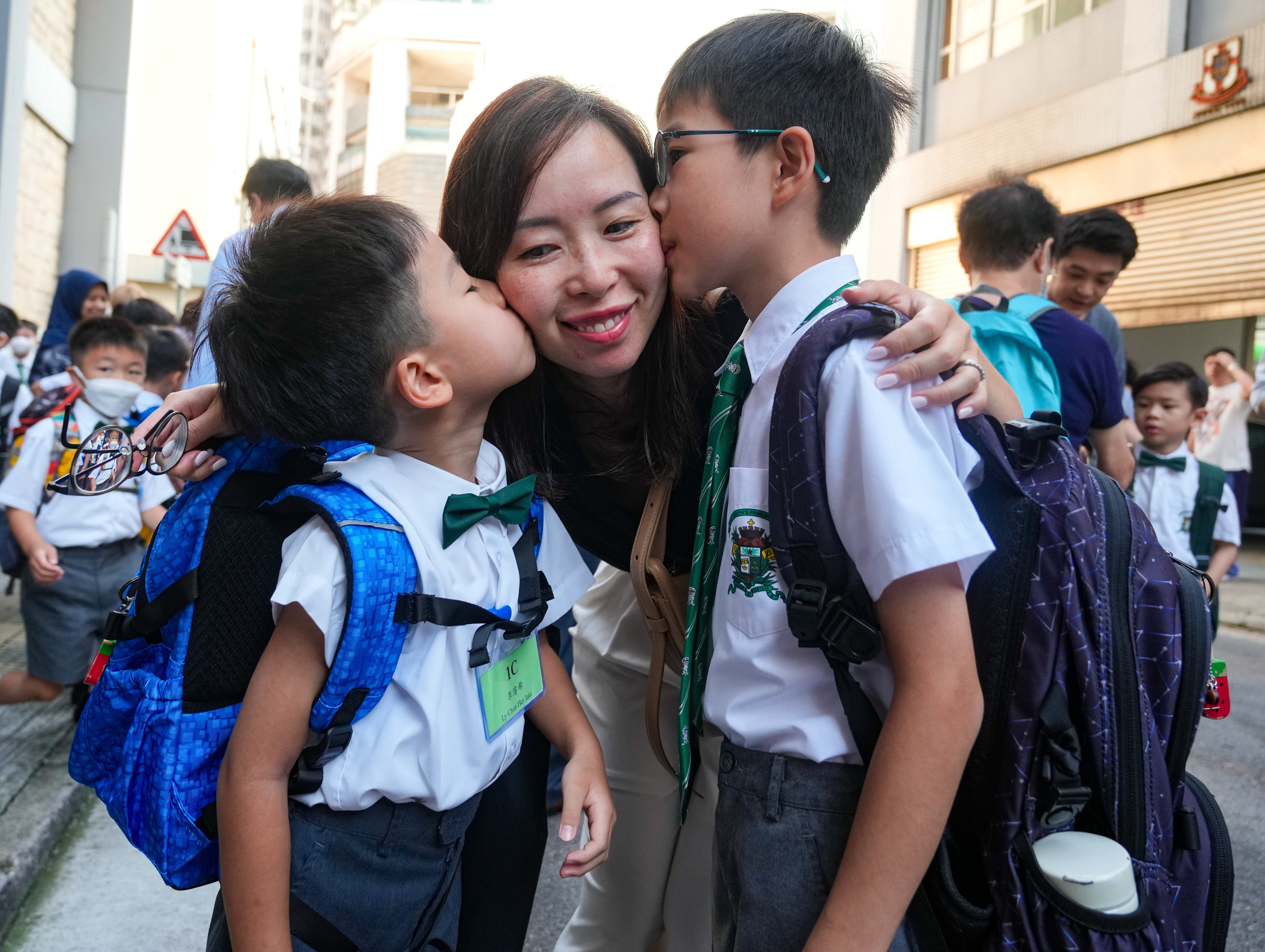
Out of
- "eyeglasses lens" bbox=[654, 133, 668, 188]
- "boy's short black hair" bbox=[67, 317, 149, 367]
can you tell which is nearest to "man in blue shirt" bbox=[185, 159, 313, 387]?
"eyeglasses lens" bbox=[654, 133, 668, 188]

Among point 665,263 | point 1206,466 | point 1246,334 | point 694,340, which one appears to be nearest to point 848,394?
point 665,263

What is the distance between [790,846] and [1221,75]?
10649mm

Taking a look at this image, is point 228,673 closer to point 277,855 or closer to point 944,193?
point 277,855

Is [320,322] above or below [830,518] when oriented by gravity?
above

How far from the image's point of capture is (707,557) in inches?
55.5

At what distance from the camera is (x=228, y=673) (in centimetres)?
128

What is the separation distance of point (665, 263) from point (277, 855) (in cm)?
103

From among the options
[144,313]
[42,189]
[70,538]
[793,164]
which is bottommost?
[70,538]

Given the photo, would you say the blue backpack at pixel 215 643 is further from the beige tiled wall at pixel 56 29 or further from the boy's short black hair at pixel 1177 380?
the beige tiled wall at pixel 56 29

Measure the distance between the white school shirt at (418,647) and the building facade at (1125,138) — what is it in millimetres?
9334

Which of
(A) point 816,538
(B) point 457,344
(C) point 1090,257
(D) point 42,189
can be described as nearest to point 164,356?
(B) point 457,344

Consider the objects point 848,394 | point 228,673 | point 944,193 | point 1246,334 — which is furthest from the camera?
point 944,193

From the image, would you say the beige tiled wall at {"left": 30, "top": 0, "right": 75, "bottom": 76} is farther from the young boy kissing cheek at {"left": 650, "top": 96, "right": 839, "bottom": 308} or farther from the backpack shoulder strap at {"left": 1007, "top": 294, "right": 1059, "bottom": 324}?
the young boy kissing cheek at {"left": 650, "top": 96, "right": 839, "bottom": 308}

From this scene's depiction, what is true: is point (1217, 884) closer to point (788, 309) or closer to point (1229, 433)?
point (788, 309)
